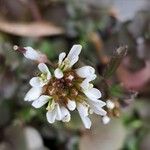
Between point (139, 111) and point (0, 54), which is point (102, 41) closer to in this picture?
point (139, 111)

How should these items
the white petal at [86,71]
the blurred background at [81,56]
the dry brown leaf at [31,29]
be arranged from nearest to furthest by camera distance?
the white petal at [86,71] → the blurred background at [81,56] → the dry brown leaf at [31,29]

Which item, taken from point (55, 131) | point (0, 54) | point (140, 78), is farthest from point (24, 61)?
point (140, 78)

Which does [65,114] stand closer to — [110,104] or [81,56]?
[110,104]

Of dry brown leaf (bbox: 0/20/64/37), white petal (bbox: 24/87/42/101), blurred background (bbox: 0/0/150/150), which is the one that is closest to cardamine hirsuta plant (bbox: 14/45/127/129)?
white petal (bbox: 24/87/42/101)

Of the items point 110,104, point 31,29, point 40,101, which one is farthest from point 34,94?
point 31,29

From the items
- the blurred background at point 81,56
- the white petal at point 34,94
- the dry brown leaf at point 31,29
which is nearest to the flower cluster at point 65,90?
the white petal at point 34,94

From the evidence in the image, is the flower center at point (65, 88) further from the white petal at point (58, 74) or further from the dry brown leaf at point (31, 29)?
the dry brown leaf at point (31, 29)
